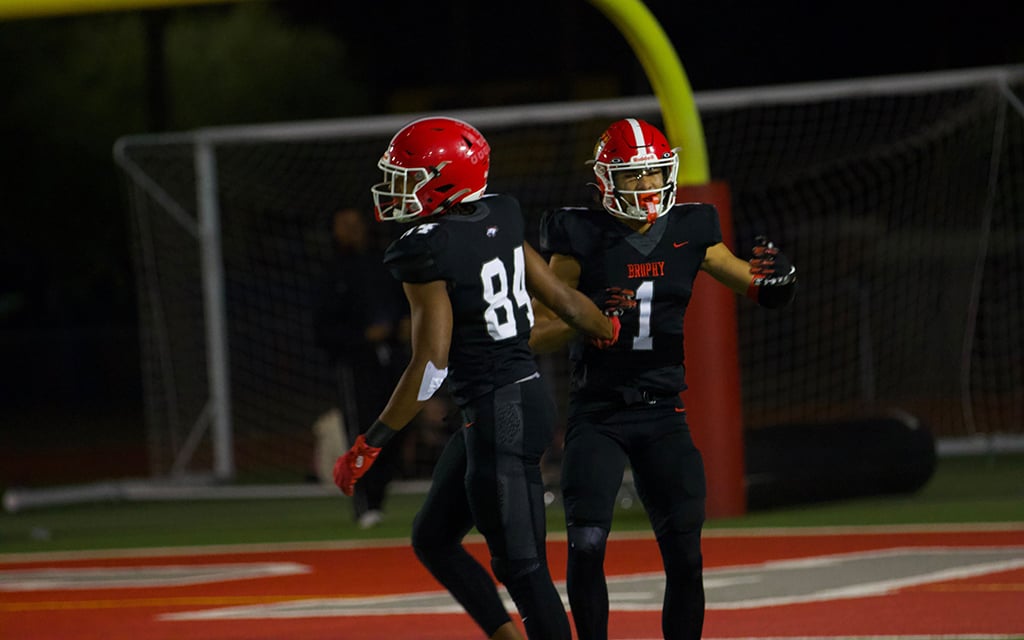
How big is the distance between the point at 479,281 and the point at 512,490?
0.64 m

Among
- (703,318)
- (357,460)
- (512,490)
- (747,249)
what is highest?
(357,460)

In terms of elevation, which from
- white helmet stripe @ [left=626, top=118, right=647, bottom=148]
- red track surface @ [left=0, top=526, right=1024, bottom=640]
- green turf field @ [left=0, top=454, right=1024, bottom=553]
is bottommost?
green turf field @ [left=0, top=454, right=1024, bottom=553]

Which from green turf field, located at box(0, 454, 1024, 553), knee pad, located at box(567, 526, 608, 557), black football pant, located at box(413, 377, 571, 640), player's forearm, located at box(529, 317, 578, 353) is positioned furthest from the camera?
green turf field, located at box(0, 454, 1024, 553)

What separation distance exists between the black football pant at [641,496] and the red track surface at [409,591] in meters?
1.28

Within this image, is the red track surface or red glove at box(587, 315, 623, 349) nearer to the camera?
red glove at box(587, 315, 623, 349)

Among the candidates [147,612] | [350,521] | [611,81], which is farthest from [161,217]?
[611,81]

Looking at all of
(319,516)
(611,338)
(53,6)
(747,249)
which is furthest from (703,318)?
(747,249)

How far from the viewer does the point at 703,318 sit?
10.5 m

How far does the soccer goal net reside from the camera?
46.8ft

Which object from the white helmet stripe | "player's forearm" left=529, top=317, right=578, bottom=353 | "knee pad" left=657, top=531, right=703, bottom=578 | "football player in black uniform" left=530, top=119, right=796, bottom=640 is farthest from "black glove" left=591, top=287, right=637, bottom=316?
"knee pad" left=657, top=531, right=703, bottom=578

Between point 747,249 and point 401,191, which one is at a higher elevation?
point 401,191

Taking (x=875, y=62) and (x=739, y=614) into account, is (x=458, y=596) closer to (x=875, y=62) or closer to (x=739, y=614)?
(x=739, y=614)

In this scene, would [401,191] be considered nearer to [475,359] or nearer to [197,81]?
[475,359]

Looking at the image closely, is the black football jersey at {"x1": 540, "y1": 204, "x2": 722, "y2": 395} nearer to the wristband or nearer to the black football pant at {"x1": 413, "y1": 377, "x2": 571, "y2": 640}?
the black football pant at {"x1": 413, "y1": 377, "x2": 571, "y2": 640}
